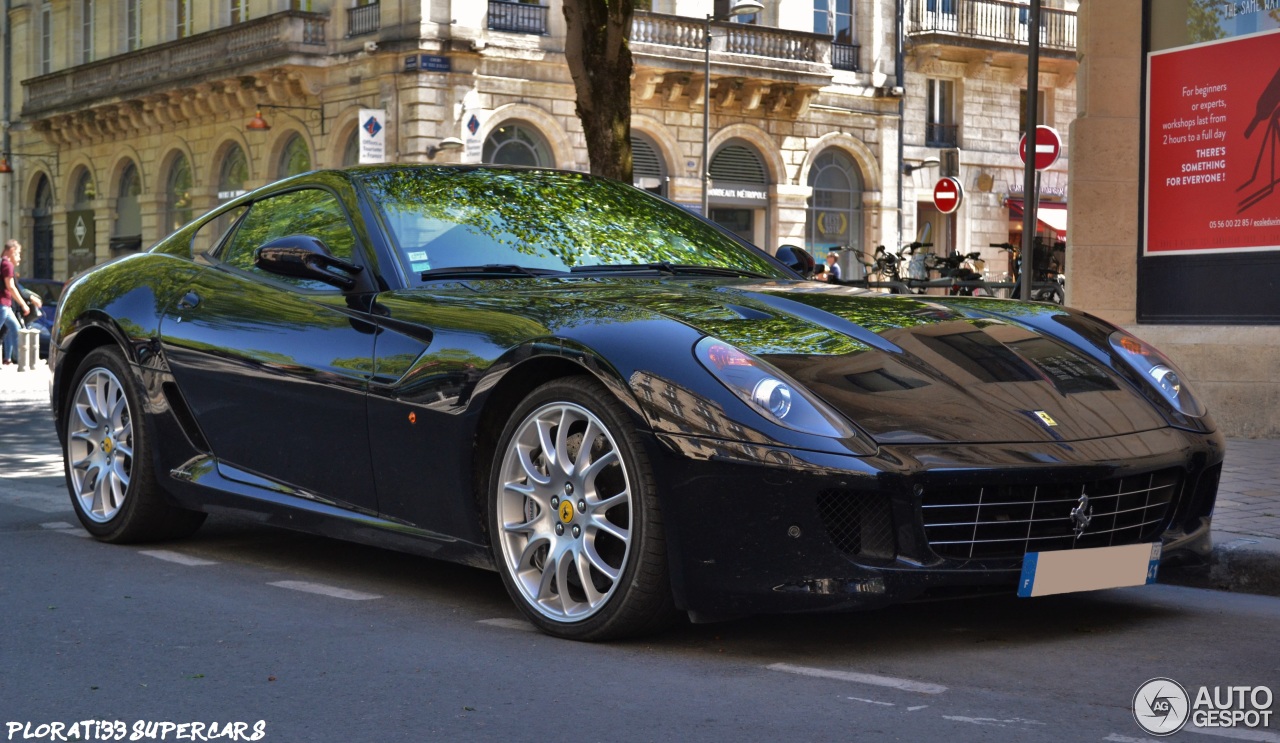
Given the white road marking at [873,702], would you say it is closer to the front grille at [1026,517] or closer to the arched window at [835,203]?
the front grille at [1026,517]

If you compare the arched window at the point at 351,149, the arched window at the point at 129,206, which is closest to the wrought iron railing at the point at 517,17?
the arched window at the point at 351,149

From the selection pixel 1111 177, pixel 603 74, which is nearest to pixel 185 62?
pixel 603 74

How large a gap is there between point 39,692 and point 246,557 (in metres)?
2.16

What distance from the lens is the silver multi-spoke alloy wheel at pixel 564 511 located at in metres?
4.42

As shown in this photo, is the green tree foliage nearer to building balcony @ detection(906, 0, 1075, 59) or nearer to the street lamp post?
the street lamp post

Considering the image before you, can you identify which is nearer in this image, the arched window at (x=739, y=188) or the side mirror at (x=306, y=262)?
the side mirror at (x=306, y=262)

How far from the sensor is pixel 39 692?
3932 millimetres

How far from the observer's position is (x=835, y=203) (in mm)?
38531

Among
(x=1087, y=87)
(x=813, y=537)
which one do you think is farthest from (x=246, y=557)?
(x=1087, y=87)

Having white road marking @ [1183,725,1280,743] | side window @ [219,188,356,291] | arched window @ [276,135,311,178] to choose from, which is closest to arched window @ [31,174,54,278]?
arched window @ [276,135,311,178]

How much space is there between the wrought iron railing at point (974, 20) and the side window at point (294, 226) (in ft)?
113

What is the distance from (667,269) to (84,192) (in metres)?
40.9

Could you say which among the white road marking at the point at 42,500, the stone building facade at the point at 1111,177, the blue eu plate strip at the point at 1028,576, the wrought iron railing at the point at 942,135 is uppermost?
the wrought iron railing at the point at 942,135

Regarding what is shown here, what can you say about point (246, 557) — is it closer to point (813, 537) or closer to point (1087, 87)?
point (813, 537)
